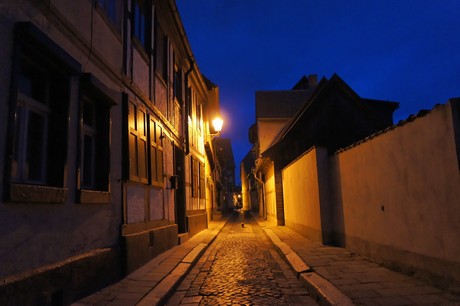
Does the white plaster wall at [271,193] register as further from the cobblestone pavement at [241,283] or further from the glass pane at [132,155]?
the glass pane at [132,155]

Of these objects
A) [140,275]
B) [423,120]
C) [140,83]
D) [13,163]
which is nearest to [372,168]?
[423,120]

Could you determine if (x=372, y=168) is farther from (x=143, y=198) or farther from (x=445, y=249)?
(x=143, y=198)

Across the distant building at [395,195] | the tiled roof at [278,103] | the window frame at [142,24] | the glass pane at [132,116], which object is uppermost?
the tiled roof at [278,103]

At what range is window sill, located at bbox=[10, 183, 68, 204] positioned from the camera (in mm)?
3600

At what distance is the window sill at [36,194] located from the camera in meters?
3.60

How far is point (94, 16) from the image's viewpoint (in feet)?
18.7

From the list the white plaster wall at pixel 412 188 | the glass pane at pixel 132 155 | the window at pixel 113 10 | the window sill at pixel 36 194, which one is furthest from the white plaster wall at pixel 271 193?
the window sill at pixel 36 194

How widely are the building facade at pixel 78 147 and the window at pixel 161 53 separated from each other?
0.24 metres

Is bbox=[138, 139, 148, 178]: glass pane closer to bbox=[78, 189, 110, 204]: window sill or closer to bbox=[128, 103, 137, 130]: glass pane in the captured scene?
bbox=[128, 103, 137, 130]: glass pane

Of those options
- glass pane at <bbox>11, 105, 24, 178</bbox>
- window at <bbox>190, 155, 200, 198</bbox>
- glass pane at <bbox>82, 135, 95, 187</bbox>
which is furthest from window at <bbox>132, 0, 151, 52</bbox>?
window at <bbox>190, 155, 200, 198</bbox>

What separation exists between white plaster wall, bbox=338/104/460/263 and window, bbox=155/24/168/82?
217 inches

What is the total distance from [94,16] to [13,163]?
9.20 feet

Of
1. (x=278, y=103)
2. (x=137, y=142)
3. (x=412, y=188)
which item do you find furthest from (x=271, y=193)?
(x=412, y=188)

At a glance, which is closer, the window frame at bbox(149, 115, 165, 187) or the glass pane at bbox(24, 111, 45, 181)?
the glass pane at bbox(24, 111, 45, 181)
